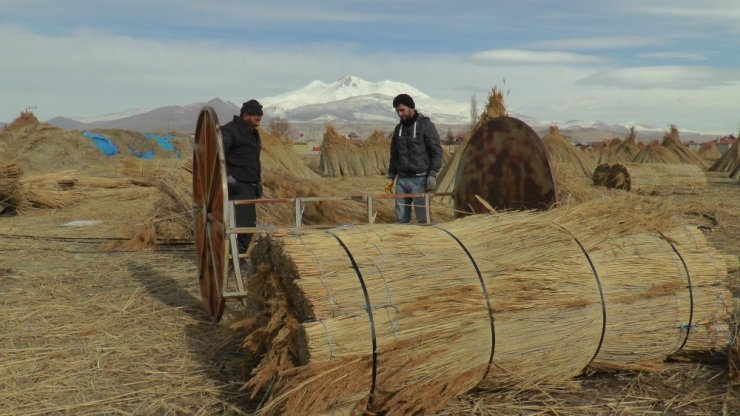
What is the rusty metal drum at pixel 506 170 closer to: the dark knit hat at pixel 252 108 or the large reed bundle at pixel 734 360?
the large reed bundle at pixel 734 360

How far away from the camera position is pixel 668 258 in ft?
12.9

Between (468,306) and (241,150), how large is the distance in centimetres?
357

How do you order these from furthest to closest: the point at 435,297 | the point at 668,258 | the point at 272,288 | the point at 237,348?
the point at 237,348
the point at 668,258
the point at 272,288
the point at 435,297

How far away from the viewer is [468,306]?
337cm

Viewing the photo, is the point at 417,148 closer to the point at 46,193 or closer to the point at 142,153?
the point at 46,193

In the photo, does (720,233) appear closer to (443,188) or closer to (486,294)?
(443,188)

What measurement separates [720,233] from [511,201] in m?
5.51

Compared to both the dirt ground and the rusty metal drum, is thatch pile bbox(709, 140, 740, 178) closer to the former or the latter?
the rusty metal drum

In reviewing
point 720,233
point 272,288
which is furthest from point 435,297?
point 720,233

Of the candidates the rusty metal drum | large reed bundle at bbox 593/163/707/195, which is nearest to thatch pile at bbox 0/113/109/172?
large reed bundle at bbox 593/163/707/195

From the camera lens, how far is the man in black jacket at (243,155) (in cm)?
Answer: 622

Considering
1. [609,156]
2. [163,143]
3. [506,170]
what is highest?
[163,143]

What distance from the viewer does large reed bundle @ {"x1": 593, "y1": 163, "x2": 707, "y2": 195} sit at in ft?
56.9

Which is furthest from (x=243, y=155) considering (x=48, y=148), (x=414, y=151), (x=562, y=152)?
(x=48, y=148)
